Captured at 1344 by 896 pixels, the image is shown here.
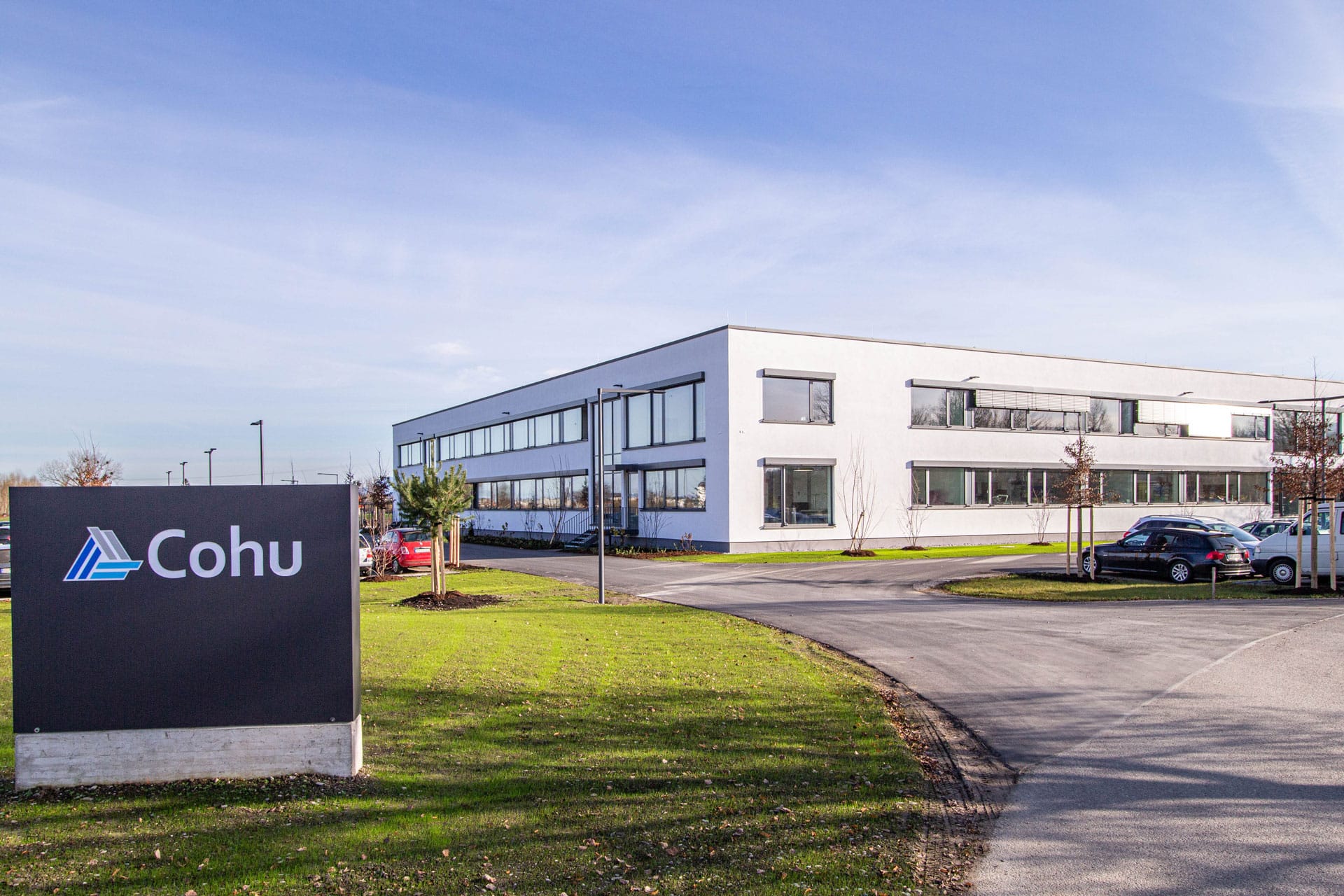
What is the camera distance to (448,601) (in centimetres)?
1864

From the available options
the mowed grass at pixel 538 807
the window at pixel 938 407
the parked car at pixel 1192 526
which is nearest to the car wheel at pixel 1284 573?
the parked car at pixel 1192 526

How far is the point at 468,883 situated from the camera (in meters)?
4.80

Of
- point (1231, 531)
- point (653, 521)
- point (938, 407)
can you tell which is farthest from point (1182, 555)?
Answer: point (653, 521)

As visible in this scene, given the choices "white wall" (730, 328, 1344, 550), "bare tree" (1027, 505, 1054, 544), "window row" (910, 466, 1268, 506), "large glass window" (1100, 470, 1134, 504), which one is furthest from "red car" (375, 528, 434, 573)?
"large glass window" (1100, 470, 1134, 504)

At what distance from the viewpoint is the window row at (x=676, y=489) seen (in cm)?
3622

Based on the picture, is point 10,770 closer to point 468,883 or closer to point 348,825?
point 348,825

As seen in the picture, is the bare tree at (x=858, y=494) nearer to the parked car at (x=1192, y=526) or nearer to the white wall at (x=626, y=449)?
the white wall at (x=626, y=449)

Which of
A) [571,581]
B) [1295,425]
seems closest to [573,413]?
[571,581]

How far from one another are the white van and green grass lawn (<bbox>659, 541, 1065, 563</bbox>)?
1117cm

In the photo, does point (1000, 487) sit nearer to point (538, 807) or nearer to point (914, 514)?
point (914, 514)

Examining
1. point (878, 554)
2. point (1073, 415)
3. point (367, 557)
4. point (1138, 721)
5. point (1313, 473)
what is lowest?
point (878, 554)

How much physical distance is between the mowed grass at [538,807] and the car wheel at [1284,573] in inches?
717

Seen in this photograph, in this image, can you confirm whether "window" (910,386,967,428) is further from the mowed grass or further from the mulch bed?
the mowed grass

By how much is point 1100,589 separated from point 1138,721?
1441cm
